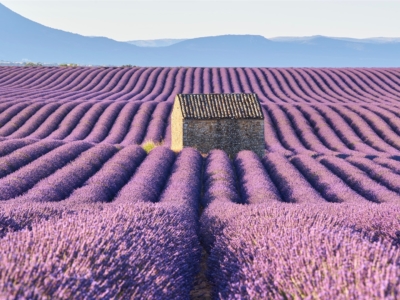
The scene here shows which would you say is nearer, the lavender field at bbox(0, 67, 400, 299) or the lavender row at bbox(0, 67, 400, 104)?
the lavender field at bbox(0, 67, 400, 299)

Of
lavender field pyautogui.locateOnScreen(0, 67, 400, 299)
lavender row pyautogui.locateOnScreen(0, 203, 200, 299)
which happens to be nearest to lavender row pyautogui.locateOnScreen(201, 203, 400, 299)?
lavender field pyautogui.locateOnScreen(0, 67, 400, 299)

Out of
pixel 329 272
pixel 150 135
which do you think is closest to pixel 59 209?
pixel 329 272

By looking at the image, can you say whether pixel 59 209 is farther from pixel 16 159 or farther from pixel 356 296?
pixel 16 159

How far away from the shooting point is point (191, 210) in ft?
32.2

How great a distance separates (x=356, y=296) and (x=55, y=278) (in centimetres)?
223

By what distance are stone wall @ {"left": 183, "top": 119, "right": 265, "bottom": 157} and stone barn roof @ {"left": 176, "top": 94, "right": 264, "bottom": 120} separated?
0.28 metres

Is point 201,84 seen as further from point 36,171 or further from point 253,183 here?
point 253,183

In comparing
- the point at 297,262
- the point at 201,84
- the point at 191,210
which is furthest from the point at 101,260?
the point at 201,84

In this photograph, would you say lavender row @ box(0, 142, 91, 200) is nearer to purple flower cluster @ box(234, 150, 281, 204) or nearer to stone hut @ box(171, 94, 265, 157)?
stone hut @ box(171, 94, 265, 157)

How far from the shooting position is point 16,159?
15914mm

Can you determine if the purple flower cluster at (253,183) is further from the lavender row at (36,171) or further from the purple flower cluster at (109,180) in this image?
the lavender row at (36,171)

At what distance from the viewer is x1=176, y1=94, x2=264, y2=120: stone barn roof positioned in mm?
23281

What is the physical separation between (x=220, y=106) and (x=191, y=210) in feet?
47.7

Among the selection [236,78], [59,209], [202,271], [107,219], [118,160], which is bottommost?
[236,78]
